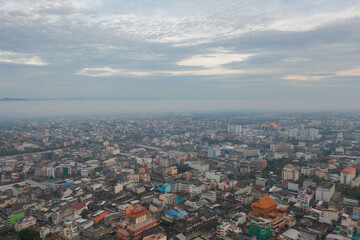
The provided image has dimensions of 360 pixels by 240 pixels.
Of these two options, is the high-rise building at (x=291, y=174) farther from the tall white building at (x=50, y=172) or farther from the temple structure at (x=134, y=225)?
the tall white building at (x=50, y=172)

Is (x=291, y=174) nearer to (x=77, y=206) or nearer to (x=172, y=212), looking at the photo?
(x=172, y=212)

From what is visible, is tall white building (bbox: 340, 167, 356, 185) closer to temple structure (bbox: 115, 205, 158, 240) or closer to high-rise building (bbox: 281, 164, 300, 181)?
high-rise building (bbox: 281, 164, 300, 181)

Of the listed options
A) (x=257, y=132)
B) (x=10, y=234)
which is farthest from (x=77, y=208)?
(x=257, y=132)

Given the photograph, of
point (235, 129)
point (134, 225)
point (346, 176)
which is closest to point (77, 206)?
point (134, 225)

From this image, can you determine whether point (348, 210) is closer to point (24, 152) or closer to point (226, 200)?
point (226, 200)

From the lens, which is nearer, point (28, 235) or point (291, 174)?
point (28, 235)

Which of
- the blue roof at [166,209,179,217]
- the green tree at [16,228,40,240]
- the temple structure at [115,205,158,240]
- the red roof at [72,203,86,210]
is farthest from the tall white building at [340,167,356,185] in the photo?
the green tree at [16,228,40,240]

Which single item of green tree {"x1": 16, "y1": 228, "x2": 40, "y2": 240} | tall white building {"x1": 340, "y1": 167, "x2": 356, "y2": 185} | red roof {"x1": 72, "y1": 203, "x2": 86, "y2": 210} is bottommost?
green tree {"x1": 16, "y1": 228, "x2": 40, "y2": 240}

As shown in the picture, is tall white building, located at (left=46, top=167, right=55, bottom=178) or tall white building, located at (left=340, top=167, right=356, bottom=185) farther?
tall white building, located at (left=46, top=167, right=55, bottom=178)

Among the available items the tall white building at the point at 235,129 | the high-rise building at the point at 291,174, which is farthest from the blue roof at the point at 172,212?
the tall white building at the point at 235,129

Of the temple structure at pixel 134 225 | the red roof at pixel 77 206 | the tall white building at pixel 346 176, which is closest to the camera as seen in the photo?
the temple structure at pixel 134 225

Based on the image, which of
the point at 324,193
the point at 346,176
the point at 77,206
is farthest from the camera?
the point at 346,176
